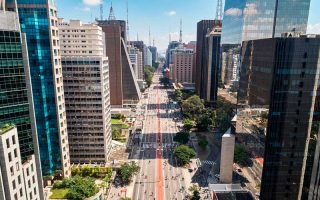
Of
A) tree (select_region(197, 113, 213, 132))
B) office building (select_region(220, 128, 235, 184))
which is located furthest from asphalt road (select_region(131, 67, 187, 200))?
tree (select_region(197, 113, 213, 132))

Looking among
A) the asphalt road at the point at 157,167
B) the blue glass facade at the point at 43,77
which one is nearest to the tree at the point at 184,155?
the asphalt road at the point at 157,167

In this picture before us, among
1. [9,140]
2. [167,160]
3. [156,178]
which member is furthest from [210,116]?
[9,140]

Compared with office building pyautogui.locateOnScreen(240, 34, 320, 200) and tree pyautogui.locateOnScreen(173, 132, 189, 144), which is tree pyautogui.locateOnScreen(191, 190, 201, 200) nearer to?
office building pyautogui.locateOnScreen(240, 34, 320, 200)

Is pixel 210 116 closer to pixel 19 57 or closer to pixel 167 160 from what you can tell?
pixel 167 160

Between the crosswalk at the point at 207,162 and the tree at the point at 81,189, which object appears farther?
the crosswalk at the point at 207,162

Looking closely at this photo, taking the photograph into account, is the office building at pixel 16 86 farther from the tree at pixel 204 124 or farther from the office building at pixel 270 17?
the tree at pixel 204 124
